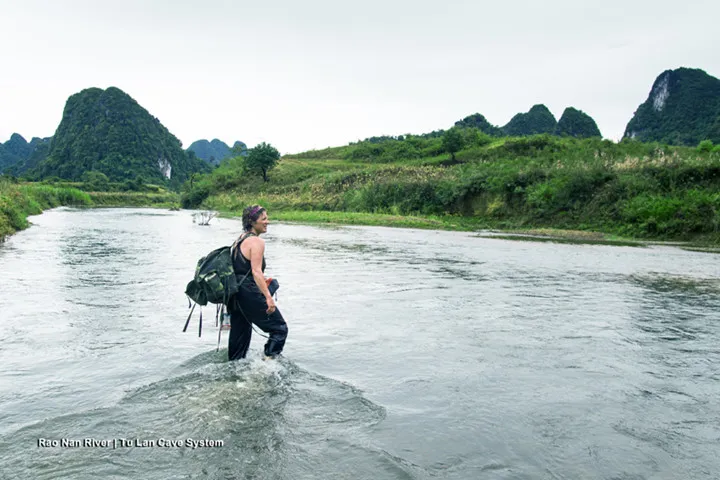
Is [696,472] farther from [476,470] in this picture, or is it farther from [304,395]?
[304,395]

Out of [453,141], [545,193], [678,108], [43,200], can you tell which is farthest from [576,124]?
[43,200]

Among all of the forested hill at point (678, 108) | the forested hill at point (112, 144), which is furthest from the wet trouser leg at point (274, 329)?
the forested hill at point (112, 144)

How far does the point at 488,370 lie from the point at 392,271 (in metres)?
9.52

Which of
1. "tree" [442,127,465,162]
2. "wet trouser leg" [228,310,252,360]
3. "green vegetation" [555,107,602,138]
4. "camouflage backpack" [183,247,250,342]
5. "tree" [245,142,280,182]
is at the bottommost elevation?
"wet trouser leg" [228,310,252,360]

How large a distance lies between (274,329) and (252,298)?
1.58ft

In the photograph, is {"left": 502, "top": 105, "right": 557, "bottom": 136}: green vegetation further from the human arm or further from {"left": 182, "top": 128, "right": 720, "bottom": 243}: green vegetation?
the human arm

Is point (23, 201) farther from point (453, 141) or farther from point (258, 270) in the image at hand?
point (453, 141)

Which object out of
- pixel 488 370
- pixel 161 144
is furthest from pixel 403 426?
pixel 161 144

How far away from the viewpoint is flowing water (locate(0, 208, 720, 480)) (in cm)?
452

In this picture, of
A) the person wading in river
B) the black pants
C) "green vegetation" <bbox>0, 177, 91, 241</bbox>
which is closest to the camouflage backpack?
the person wading in river

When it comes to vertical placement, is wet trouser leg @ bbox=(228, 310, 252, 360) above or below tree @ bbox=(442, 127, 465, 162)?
below

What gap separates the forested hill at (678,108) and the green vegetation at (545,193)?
51.6 metres

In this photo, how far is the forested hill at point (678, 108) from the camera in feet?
327

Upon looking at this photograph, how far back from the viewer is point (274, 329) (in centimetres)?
655
